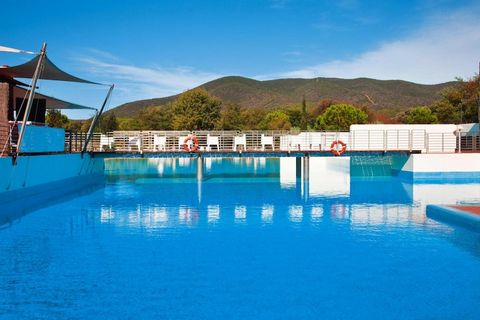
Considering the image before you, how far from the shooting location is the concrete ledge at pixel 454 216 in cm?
852

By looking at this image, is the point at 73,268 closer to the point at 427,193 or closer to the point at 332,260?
the point at 332,260

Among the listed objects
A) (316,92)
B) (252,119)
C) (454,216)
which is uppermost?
(316,92)

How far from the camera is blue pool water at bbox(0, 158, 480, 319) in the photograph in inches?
190

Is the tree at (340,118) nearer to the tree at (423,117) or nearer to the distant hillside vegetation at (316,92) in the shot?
the tree at (423,117)

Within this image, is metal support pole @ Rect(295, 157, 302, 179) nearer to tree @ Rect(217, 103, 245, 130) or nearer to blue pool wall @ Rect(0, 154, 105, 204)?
blue pool wall @ Rect(0, 154, 105, 204)

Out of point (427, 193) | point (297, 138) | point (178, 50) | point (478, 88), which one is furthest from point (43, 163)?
point (178, 50)

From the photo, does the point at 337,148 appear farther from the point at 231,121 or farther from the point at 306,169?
the point at 231,121

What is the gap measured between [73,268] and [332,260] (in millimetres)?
3466

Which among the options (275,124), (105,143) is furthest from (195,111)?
(105,143)

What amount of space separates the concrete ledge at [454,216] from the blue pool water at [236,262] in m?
0.20

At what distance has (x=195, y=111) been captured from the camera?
46.0 meters

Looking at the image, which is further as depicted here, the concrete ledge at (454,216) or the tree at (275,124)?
the tree at (275,124)

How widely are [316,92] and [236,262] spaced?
9519 cm

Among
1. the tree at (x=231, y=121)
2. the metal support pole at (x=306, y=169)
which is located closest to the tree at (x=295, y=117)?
the tree at (x=231, y=121)
